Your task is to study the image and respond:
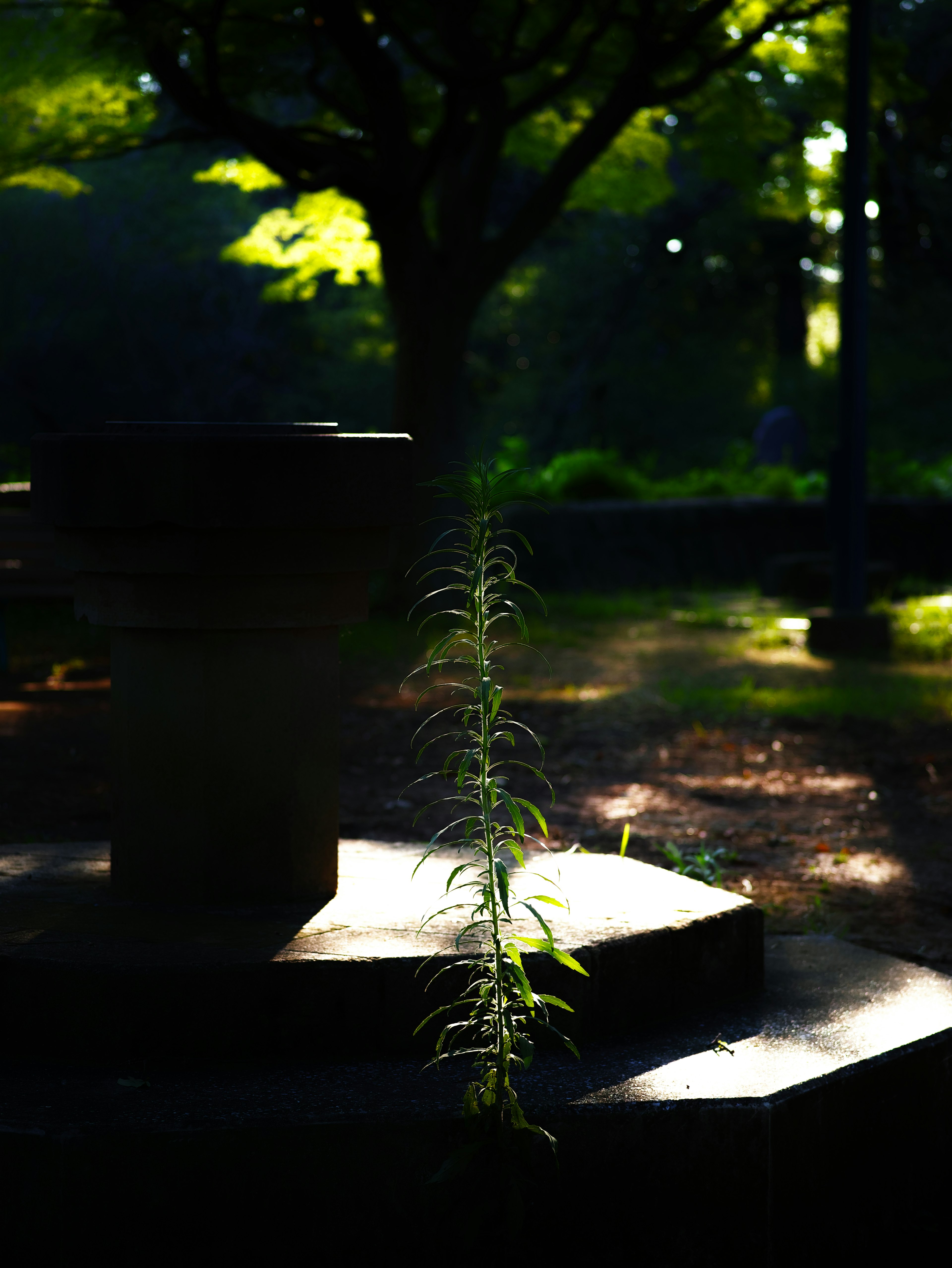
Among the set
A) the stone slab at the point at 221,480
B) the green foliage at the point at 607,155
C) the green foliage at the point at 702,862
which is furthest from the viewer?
the green foliage at the point at 607,155

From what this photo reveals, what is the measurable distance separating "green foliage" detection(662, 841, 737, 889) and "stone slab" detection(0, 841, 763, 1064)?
896 mm

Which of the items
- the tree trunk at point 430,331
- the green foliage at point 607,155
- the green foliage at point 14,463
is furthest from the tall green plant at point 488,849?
the green foliage at point 14,463

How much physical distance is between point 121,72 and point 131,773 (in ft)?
27.2

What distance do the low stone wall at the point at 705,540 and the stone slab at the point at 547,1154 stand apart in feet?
34.1

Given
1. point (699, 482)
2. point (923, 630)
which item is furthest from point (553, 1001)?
point (699, 482)

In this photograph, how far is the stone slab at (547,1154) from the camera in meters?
2.19

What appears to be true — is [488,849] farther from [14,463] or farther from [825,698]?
[14,463]

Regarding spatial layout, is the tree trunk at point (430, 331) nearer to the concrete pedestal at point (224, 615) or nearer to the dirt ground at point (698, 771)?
the dirt ground at point (698, 771)

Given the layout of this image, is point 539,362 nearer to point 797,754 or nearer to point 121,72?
point 121,72

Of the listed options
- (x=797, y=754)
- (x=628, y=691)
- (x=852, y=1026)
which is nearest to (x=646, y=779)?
(x=797, y=754)

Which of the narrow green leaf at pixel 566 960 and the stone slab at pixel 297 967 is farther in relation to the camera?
the stone slab at pixel 297 967

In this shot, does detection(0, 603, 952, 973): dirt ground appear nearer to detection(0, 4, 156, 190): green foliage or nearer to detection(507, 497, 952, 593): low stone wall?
detection(507, 497, 952, 593): low stone wall

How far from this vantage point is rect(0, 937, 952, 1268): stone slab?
219 cm

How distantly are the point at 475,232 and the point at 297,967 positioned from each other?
928 cm
